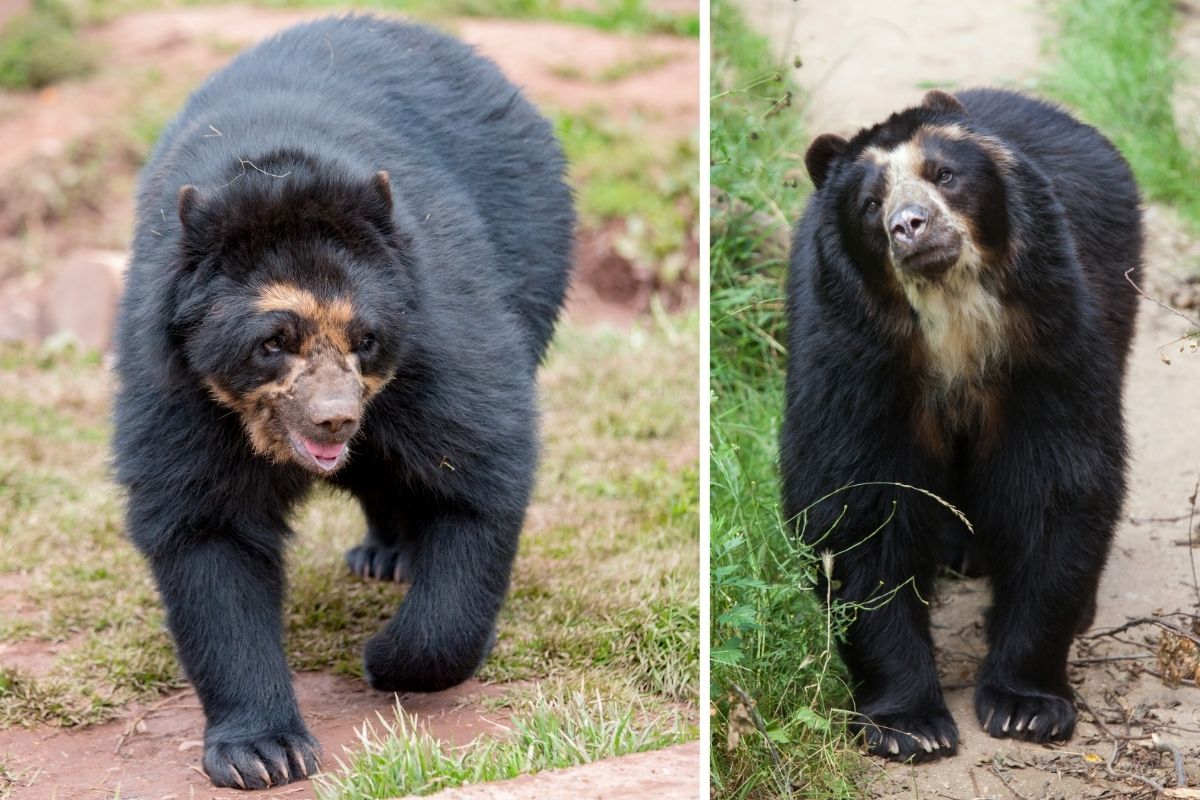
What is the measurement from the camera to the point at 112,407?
4770 millimetres

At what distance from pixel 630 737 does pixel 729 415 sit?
63.8 inches

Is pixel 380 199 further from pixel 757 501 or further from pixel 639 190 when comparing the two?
pixel 639 190

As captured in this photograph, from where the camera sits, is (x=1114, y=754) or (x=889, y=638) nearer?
(x=1114, y=754)

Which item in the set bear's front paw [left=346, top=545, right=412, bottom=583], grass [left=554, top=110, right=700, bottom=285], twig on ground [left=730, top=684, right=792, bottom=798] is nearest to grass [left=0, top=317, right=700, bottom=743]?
bear's front paw [left=346, top=545, right=412, bottom=583]

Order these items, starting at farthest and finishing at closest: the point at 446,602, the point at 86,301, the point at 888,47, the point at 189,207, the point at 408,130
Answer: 1. the point at 86,301
2. the point at 888,47
3. the point at 408,130
4. the point at 446,602
5. the point at 189,207

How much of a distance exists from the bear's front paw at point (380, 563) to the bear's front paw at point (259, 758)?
1485 millimetres

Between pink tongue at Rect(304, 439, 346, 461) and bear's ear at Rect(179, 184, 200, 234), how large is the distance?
0.65m

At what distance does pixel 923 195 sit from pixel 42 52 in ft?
33.3

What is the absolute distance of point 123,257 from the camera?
9797 mm

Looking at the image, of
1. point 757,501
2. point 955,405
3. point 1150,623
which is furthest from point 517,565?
point 1150,623

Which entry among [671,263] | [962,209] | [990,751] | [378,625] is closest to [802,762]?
[990,751]

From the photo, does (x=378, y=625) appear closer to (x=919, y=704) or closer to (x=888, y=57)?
(x=919, y=704)

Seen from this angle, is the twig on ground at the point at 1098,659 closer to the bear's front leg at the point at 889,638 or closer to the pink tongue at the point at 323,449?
the bear's front leg at the point at 889,638

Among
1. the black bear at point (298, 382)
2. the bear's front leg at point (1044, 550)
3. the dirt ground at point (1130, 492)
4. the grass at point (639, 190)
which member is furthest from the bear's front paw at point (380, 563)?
the grass at point (639, 190)
